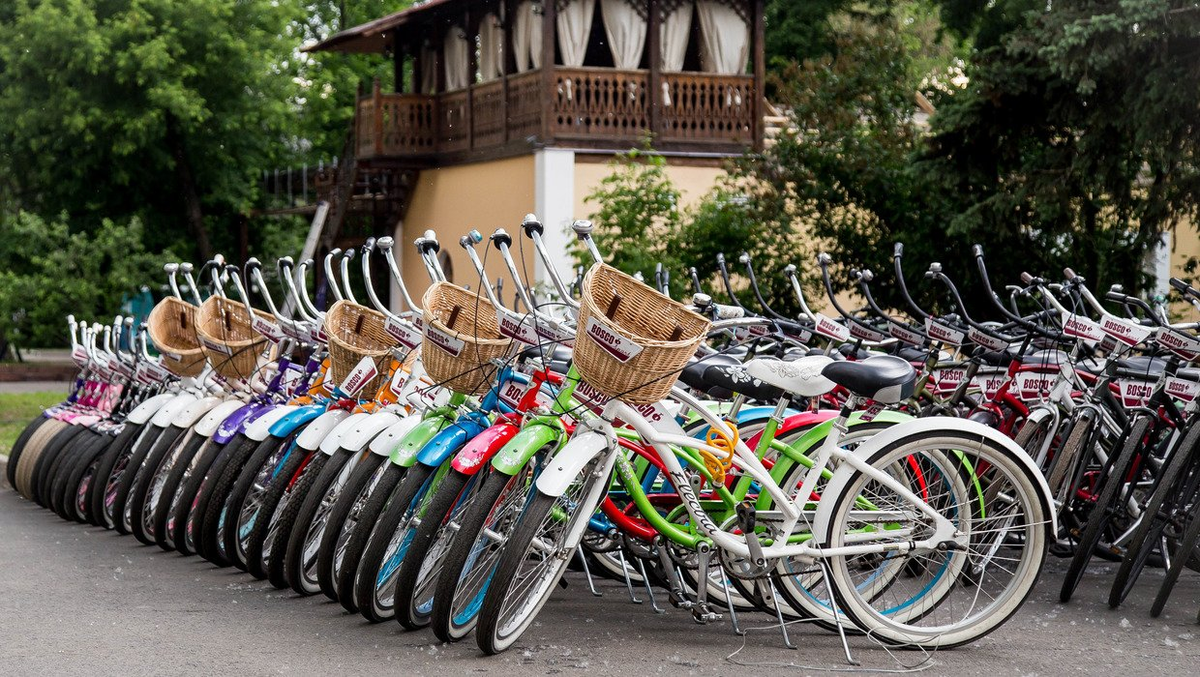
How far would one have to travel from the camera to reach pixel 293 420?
6570mm

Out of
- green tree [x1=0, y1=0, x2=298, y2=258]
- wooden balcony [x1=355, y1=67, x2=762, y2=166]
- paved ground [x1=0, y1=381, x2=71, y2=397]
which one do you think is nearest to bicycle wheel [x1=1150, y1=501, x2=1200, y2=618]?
wooden balcony [x1=355, y1=67, x2=762, y2=166]

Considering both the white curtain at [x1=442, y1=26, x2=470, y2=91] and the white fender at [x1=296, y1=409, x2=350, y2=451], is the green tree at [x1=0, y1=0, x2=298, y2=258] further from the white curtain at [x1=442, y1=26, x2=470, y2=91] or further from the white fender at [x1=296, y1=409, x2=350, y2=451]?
the white fender at [x1=296, y1=409, x2=350, y2=451]

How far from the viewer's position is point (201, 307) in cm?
778

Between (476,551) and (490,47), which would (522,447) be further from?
(490,47)

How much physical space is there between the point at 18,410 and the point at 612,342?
1381 centimetres

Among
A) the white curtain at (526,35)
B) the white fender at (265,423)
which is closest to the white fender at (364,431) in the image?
the white fender at (265,423)

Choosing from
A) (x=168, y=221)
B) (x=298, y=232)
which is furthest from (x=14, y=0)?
(x=298, y=232)

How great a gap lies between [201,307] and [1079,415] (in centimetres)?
401

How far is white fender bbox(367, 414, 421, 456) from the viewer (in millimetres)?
5734

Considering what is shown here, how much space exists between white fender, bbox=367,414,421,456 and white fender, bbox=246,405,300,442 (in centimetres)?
90

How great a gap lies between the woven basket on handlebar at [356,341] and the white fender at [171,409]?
1169 millimetres

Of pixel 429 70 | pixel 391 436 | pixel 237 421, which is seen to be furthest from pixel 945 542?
pixel 429 70

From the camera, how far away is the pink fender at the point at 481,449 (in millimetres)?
5191

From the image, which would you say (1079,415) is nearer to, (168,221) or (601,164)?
(601,164)
